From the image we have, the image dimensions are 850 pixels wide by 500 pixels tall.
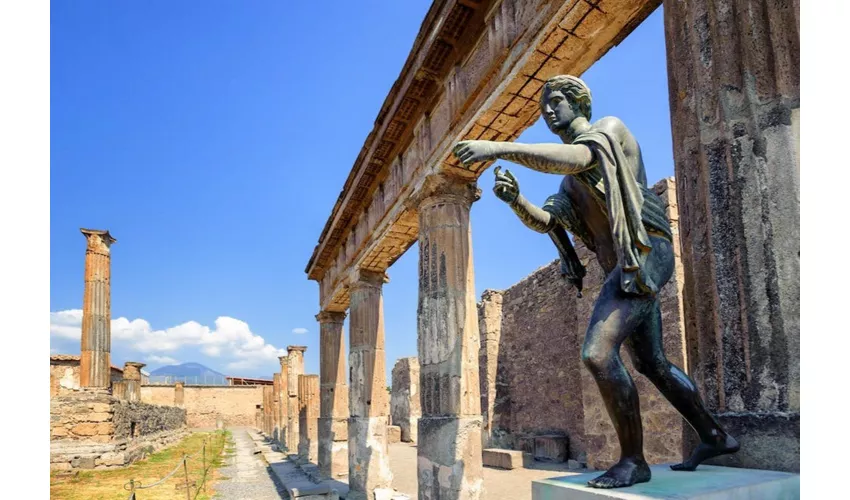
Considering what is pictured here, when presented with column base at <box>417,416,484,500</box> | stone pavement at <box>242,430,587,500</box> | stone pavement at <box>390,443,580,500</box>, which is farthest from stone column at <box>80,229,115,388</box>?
column base at <box>417,416,484,500</box>

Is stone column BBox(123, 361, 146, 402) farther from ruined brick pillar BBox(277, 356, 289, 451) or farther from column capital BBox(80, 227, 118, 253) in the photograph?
column capital BBox(80, 227, 118, 253)

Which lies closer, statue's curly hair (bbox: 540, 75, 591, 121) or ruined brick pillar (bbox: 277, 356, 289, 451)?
statue's curly hair (bbox: 540, 75, 591, 121)

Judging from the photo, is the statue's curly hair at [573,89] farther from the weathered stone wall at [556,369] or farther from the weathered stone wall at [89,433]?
the weathered stone wall at [89,433]

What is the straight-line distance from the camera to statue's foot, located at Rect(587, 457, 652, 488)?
2.15m

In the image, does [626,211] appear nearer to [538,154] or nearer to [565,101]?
[538,154]

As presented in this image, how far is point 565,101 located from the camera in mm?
2838

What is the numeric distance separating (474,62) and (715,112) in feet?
12.3

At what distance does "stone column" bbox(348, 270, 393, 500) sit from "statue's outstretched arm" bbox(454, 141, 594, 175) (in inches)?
337

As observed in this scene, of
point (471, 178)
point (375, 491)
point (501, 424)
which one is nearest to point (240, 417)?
point (501, 424)

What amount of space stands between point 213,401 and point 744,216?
171ft

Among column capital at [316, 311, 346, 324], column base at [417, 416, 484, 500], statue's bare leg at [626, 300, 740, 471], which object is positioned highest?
column capital at [316, 311, 346, 324]

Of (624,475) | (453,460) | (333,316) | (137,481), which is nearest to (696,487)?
(624,475)

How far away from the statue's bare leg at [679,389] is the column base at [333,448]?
11.8m

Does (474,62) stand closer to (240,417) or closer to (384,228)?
(384,228)
